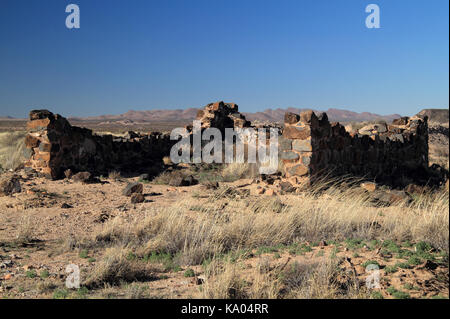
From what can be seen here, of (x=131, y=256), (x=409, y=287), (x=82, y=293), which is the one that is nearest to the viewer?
(x=409, y=287)

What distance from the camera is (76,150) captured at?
1366 centimetres

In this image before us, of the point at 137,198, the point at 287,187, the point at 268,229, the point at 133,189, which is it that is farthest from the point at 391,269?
the point at 133,189

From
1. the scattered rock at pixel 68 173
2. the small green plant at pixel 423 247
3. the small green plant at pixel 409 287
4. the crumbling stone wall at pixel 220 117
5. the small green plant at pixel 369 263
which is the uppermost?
the crumbling stone wall at pixel 220 117

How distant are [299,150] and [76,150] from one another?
25.3ft

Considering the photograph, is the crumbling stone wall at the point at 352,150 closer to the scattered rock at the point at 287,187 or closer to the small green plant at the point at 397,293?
the scattered rock at the point at 287,187

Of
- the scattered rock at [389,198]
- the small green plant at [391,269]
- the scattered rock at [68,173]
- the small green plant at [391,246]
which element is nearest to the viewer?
Answer: the small green plant at [391,269]

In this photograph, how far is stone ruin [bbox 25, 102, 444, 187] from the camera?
32.8 ft

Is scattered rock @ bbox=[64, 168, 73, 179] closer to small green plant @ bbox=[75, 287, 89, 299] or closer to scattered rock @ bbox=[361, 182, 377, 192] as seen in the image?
scattered rock @ bbox=[361, 182, 377, 192]

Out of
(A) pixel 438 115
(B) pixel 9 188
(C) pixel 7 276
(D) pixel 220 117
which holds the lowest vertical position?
(C) pixel 7 276

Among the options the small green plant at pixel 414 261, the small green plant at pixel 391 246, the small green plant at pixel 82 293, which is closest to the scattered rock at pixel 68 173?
the small green plant at pixel 82 293

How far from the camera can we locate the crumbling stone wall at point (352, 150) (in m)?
9.85

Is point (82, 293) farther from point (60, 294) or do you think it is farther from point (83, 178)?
point (83, 178)

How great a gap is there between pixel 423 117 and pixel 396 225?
1230 centimetres

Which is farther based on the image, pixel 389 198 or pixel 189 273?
pixel 389 198
